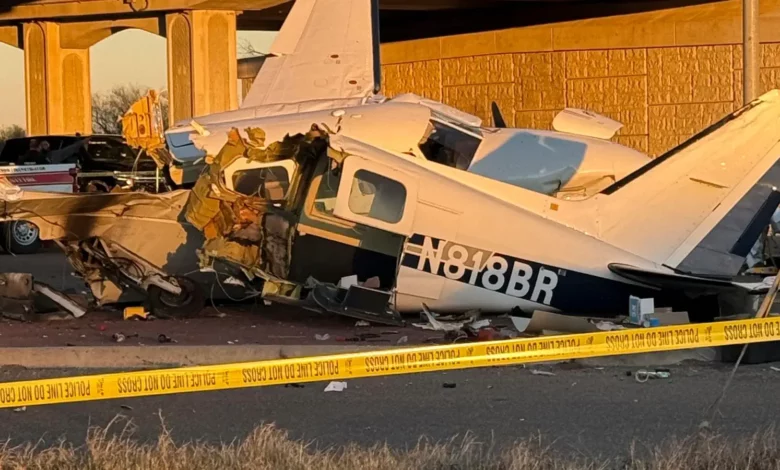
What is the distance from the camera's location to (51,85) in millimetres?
39219

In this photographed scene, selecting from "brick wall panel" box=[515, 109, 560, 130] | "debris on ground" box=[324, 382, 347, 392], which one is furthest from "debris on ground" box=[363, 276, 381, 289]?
"brick wall panel" box=[515, 109, 560, 130]

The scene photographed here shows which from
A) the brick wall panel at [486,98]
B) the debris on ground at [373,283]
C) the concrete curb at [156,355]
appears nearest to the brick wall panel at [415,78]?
the brick wall panel at [486,98]

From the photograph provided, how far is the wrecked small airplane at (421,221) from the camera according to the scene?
10992 millimetres

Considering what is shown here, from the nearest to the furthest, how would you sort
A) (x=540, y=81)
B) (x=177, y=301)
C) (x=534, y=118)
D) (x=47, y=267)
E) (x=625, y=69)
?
1. (x=177, y=301)
2. (x=47, y=267)
3. (x=625, y=69)
4. (x=540, y=81)
5. (x=534, y=118)

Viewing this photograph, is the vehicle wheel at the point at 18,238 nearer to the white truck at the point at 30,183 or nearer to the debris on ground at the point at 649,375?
the white truck at the point at 30,183

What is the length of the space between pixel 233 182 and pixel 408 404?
4.40 m

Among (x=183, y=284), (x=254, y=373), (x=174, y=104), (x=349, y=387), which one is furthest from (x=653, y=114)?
(x=254, y=373)

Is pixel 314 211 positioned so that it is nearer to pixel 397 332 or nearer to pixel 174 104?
pixel 397 332

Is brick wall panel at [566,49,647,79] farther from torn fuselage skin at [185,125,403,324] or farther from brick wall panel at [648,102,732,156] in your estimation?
torn fuselage skin at [185,125,403,324]

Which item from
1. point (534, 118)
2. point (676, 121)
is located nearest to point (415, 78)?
point (534, 118)

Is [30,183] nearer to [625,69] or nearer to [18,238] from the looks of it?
[18,238]

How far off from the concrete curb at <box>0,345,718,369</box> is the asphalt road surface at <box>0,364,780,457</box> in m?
0.52

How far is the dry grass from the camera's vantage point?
18.9 ft

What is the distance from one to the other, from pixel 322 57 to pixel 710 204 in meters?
7.17
